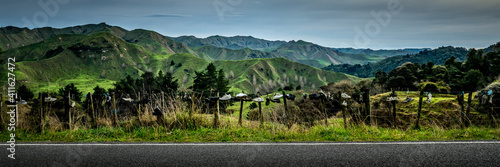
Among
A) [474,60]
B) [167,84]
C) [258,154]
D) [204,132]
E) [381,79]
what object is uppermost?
[474,60]

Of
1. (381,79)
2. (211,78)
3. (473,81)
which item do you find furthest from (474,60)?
(211,78)

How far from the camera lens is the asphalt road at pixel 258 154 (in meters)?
5.02

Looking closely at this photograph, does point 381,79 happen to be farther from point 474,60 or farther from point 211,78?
point 211,78

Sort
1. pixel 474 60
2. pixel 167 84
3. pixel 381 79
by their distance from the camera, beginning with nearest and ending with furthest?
1. pixel 474 60
2. pixel 167 84
3. pixel 381 79

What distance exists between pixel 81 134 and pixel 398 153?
26.0 ft

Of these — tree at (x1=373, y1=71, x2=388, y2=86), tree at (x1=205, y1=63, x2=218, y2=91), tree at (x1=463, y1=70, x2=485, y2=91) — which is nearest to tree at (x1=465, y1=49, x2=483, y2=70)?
tree at (x1=463, y1=70, x2=485, y2=91)

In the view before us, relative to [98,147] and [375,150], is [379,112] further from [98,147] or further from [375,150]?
[98,147]

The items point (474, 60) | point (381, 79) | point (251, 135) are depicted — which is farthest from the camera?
point (381, 79)

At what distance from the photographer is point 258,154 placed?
18.2 feet

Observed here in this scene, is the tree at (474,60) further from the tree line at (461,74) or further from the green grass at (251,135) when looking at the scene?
the green grass at (251,135)

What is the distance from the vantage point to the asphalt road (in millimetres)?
5023

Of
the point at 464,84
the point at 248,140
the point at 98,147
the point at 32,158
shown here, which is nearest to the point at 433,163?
the point at 248,140

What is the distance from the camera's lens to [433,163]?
485 centimetres

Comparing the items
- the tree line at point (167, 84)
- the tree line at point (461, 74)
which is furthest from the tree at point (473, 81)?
the tree line at point (167, 84)
